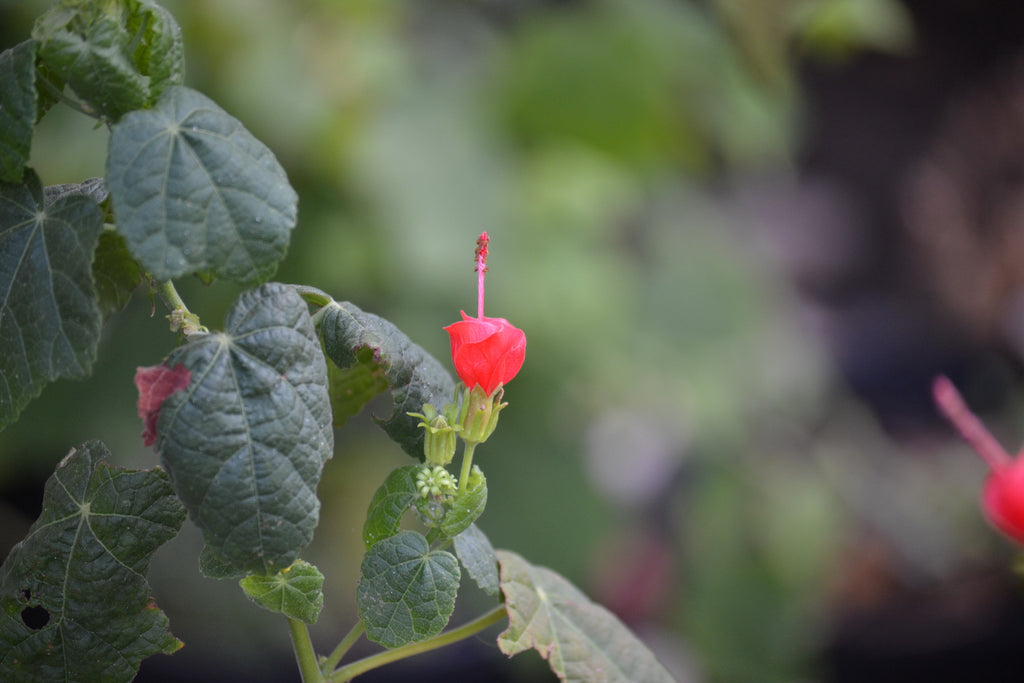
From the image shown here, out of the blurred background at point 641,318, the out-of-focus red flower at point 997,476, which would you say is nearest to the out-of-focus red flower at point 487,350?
the out-of-focus red flower at point 997,476

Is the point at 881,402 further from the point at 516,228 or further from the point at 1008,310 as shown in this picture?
the point at 516,228

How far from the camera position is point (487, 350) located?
17.1 inches

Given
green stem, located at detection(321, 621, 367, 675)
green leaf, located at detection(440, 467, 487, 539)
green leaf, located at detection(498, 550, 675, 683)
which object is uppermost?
green leaf, located at detection(440, 467, 487, 539)

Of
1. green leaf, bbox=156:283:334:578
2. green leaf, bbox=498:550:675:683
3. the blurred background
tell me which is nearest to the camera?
green leaf, bbox=156:283:334:578

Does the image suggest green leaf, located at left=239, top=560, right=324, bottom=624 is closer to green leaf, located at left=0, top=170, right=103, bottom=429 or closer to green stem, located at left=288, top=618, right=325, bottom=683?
green stem, located at left=288, top=618, right=325, bottom=683

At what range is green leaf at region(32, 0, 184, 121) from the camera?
39 cm

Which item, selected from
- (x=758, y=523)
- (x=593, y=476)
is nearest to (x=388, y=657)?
(x=593, y=476)

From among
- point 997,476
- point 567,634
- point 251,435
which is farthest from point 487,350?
point 997,476

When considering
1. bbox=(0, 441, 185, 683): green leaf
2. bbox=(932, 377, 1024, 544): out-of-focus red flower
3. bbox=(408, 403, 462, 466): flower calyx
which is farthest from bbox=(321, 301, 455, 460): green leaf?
bbox=(932, 377, 1024, 544): out-of-focus red flower

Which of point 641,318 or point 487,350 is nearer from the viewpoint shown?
point 487,350

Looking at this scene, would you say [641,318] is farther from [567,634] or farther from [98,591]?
[98,591]

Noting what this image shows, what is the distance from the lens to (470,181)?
1478 mm

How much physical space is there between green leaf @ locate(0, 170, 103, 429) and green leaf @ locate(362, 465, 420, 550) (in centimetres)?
16

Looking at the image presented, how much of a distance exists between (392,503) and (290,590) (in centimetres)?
6
